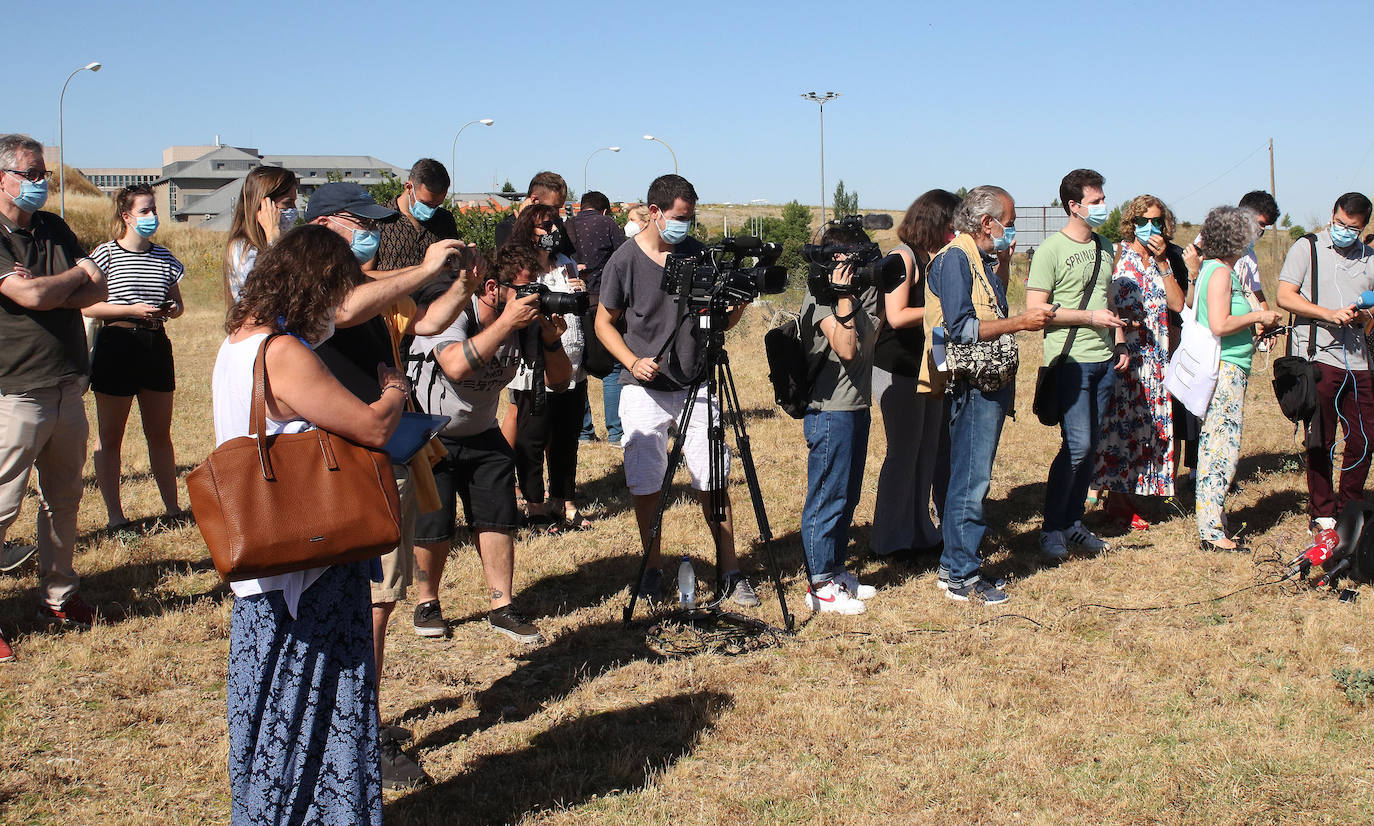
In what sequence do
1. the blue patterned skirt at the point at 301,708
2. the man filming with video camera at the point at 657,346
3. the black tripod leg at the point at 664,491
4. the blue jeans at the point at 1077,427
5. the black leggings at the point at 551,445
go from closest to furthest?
1. the blue patterned skirt at the point at 301,708
2. the black tripod leg at the point at 664,491
3. the man filming with video camera at the point at 657,346
4. the blue jeans at the point at 1077,427
5. the black leggings at the point at 551,445

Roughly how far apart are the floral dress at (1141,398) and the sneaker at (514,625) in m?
3.58

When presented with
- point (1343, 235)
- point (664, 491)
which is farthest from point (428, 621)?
point (1343, 235)

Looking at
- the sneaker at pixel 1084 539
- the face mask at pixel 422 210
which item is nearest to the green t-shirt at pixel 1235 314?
the sneaker at pixel 1084 539

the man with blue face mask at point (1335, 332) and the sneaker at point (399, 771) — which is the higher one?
the man with blue face mask at point (1335, 332)

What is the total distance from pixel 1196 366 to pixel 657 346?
2.98 meters

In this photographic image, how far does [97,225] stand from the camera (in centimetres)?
3894

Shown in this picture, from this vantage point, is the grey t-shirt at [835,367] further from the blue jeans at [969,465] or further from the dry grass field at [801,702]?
the dry grass field at [801,702]

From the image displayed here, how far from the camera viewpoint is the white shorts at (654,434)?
524 cm

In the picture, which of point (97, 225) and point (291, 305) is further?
point (97, 225)

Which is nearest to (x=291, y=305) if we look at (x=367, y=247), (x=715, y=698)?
(x=367, y=247)

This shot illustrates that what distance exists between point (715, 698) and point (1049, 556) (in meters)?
2.72

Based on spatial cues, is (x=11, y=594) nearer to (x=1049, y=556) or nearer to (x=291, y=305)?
(x=291, y=305)

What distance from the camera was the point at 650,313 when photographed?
5238 mm

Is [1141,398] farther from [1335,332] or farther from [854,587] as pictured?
[854,587]
